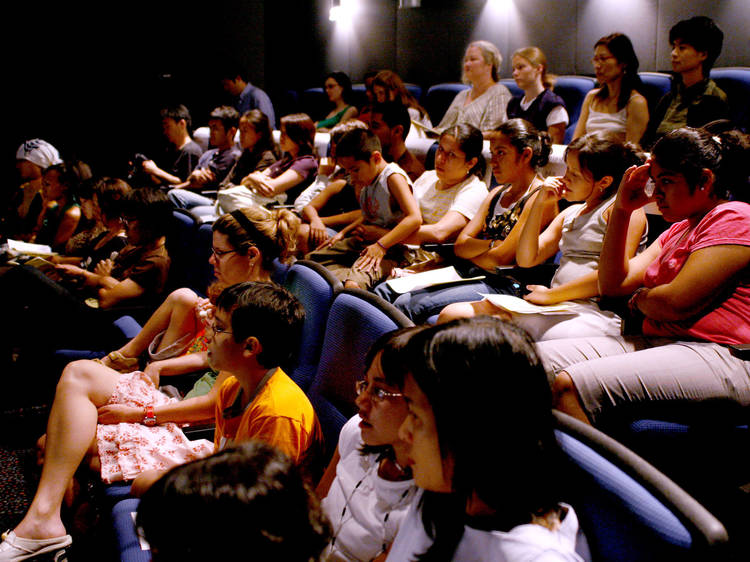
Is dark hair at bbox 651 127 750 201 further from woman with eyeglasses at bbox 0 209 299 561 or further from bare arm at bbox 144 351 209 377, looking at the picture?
bare arm at bbox 144 351 209 377

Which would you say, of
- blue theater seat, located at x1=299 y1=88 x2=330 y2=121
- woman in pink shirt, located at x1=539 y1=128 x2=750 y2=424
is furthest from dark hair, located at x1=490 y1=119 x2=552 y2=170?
blue theater seat, located at x1=299 y1=88 x2=330 y2=121

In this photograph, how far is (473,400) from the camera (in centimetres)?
95

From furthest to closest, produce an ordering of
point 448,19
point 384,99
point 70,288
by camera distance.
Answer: point 448,19 < point 384,99 < point 70,288

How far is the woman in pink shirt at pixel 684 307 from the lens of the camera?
171 cm

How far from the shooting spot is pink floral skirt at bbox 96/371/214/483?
6.06ft

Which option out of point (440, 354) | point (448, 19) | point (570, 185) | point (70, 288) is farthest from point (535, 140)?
point (448, 19)

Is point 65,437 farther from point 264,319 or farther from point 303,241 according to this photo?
point 303,241

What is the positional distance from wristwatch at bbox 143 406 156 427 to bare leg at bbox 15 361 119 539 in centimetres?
15

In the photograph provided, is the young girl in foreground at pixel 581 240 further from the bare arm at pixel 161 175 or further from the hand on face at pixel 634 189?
the bare arm at pixel 161 175

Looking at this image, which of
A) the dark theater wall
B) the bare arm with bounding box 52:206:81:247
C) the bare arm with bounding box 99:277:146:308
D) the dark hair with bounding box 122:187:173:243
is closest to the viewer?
the bare arm with bounding box 99:277:146:308

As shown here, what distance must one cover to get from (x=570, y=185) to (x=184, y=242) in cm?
178

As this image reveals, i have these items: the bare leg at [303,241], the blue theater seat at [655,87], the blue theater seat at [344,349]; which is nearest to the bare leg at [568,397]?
the blue theater seat at [344,349]

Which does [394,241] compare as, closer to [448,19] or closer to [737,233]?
[737,233]

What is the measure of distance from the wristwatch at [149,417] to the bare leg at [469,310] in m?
0.94
